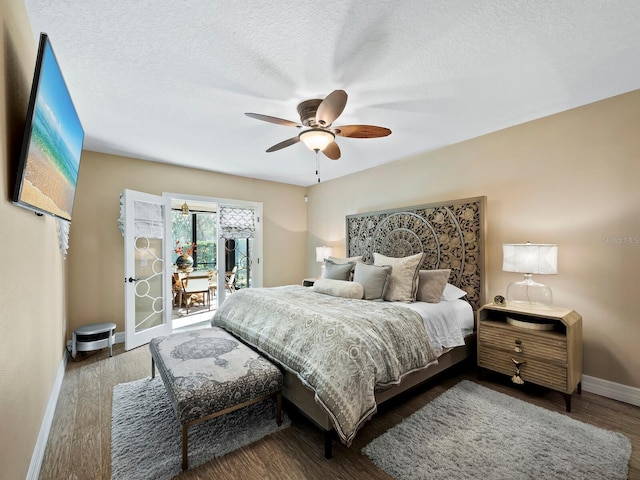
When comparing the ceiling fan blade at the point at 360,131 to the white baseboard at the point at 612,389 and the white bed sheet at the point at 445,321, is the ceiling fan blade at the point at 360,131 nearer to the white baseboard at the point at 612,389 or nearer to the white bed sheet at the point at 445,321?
the white bed sheet at the point at 445,321

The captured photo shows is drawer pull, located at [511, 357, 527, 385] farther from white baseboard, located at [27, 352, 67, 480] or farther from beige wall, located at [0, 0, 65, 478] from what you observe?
white baseboard, located at [27, 352, 67, 480]

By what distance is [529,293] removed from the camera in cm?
284

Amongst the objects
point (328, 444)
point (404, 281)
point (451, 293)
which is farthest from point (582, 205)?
point (328, 444)

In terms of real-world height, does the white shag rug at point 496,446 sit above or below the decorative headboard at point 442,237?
below


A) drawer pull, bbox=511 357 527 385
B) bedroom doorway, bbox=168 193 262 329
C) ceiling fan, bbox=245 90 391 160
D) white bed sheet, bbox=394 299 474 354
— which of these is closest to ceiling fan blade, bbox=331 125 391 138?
ceiling fan, bbox=245 90 391 160

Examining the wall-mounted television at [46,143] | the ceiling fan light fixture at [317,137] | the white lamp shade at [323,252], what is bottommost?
the white lamp shade at [323,252]

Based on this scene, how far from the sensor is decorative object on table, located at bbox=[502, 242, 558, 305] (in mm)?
2451

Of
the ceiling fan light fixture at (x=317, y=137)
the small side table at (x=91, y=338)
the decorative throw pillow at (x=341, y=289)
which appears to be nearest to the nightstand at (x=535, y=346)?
the decorative throw pillow at (x=341, y=289)

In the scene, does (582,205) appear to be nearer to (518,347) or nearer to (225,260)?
(518,347)

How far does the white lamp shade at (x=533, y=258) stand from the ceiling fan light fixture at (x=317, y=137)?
6.38 feet

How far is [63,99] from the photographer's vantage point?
1581 millimetres

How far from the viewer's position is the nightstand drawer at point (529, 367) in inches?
88.7

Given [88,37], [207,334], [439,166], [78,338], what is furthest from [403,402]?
[78,338]

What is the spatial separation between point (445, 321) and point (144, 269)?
3.81 m
